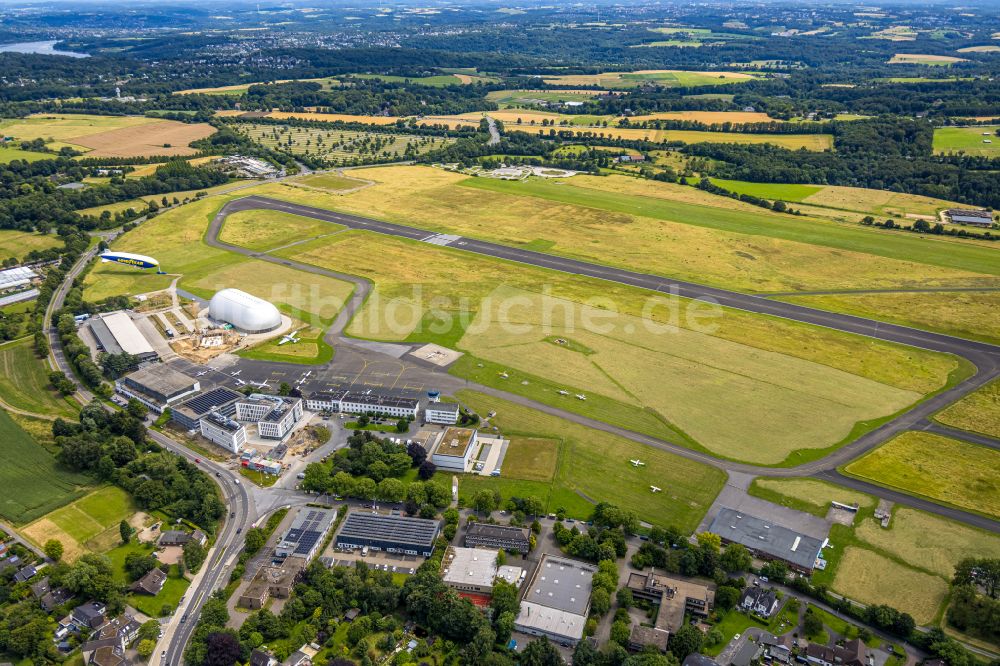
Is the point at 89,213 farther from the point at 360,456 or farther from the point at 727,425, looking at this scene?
the point at 727,425

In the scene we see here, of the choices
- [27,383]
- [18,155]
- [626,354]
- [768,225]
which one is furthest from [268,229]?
[768,225]

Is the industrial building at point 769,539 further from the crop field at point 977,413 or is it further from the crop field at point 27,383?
the crop field at point 27,383

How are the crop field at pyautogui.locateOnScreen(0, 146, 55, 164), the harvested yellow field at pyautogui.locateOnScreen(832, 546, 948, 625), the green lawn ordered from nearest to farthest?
the harvested yellow field at pyautogui.locateOnScreen(832, 546, 948, 625), the green lawn, the crop field at pyautogui.locateOnScreen(0, 146, 55, 164)

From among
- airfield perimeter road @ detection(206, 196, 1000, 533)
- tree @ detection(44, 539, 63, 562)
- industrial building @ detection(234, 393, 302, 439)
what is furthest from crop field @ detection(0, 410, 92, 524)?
airfield perimeter road @ detection(206, 196, 1000, 533)

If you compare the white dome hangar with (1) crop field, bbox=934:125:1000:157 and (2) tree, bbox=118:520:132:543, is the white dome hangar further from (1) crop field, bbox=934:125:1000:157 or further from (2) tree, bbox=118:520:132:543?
(1) crop field, bbox=934:125:1000:157

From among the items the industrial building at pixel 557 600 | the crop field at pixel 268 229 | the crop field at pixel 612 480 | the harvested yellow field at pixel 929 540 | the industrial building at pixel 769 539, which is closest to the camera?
the industrial building at pixel 557 600

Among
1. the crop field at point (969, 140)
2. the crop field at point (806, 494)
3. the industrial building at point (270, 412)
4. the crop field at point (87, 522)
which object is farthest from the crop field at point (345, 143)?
the crop field at point (806, 494)
